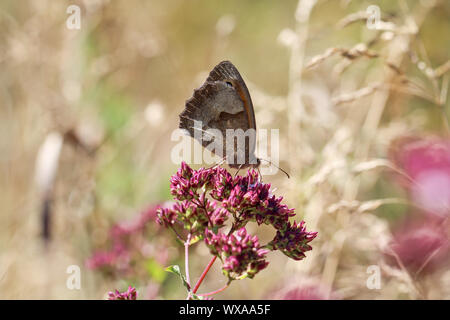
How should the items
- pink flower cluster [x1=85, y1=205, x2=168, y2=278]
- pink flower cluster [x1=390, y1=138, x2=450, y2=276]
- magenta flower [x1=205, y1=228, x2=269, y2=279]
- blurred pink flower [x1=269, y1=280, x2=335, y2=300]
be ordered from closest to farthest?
magenta flower [x1=205, y1=228, x2=269, y2=279]
blurred pink flower [x1=269, y1=280, x2=335, y2=300]
pink flower cluster [x1=390, y1=138, x2=450, y2=276]
pink flower cluster [x1=85, y1=205, x2=168, y2=278]

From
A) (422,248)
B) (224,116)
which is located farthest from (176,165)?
(422,248)

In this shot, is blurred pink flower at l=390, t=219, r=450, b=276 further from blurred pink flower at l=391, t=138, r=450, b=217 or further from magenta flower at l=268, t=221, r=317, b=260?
magenta flower at l=268, t=221, r=317, b=260

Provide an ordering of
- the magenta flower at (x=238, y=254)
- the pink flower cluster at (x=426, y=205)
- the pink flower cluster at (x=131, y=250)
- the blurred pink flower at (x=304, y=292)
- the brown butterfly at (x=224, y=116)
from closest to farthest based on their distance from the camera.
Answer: the magenta flower at (x=238, y=254)
the brown butterfly at (x=224, y=116)
the blurred pink flower at (x=304, y=292)
the pink flower cluster at (x=426, y=205)
the pink flower cluster at (x=131, y=250)

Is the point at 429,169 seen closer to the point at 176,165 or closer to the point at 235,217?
the point at 235,217

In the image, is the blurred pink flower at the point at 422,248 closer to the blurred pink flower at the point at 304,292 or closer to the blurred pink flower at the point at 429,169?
the blurred pink flower at the point at 429,169

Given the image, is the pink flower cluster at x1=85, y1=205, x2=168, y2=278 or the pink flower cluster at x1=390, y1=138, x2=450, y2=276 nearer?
the pink flower cluster at x1=390, y1=138, x2=450, y2=276
